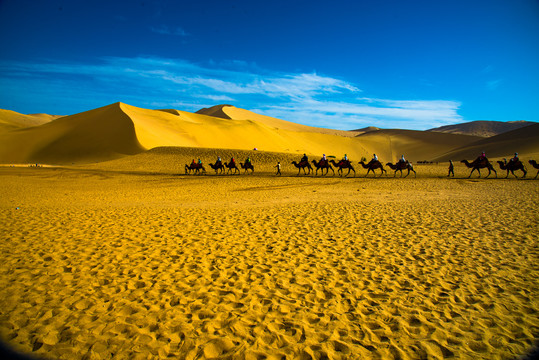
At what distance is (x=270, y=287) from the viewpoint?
5598 mm

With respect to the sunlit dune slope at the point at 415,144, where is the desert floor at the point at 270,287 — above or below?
below

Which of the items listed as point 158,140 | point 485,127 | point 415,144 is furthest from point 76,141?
point 485,127

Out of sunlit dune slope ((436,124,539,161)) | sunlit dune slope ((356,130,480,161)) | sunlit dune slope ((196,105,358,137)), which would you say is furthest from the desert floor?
sunlit dune slope ((196,105,358,137))

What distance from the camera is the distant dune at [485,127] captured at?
154000 mm

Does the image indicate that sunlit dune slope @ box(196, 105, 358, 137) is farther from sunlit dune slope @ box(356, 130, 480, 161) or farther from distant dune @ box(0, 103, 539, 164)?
distant dune @ box(0, 103, 539, 164)

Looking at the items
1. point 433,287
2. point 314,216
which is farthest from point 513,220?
point 433,287

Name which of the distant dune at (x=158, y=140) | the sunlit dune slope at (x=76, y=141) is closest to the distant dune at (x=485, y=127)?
the distant dune at (x=158, y=140)

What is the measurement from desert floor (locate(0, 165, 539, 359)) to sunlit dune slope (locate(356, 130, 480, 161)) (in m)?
85.8

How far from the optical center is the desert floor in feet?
13.1

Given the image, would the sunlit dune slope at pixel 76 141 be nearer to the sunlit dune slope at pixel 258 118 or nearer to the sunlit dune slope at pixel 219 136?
the sunlit dune slope at pixel 219 136

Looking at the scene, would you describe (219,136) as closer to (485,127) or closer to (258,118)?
(258,118)

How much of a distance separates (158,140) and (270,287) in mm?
58630

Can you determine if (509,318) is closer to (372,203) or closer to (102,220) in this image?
(372,203)

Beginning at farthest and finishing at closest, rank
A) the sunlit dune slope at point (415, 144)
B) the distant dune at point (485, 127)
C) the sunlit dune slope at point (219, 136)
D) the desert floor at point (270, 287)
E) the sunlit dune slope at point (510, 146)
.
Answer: the distant dune at point (485, 127) < the sunlit dune slope at point (415, 144) < the sunlit dune slope at point (219, 136) < the sunlit dune slope at point (510, 146) < the desert floor at point (270, 287)
